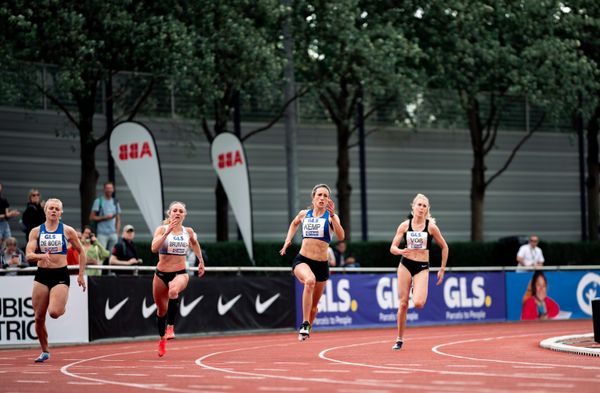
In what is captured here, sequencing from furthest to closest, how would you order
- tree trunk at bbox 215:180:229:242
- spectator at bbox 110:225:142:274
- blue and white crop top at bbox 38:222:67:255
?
tree trunk at bbox 215:180:229:242 → spectator at bbox 110:225:142:274 → blue and white crop top at bbox 38:222:67:255

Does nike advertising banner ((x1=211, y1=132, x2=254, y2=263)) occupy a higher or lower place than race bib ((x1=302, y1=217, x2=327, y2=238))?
higher

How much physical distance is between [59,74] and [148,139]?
187 inches

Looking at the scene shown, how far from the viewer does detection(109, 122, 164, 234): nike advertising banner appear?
28031mm

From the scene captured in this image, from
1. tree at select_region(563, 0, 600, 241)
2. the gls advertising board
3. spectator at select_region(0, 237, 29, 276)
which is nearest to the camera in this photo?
spectator at select_region(0, 237, 29, 276)

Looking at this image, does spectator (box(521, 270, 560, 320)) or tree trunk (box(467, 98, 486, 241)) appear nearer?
spectator (box(521, 270, 560, 320))

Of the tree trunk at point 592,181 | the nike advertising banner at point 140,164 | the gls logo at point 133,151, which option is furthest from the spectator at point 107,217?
the tree trunk at point 592,181

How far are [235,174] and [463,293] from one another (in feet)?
20.7

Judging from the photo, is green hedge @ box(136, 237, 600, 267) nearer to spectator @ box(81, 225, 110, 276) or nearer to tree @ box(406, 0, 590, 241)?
tree @ box(406, 0, 590, 241)

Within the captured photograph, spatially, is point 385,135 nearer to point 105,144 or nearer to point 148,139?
point 105,144

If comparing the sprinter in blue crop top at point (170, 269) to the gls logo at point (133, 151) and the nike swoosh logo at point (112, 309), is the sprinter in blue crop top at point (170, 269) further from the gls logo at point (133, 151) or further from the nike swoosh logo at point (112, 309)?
the gls logo at point (133, 151)

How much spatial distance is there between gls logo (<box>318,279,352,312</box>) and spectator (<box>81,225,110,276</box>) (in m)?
5.57

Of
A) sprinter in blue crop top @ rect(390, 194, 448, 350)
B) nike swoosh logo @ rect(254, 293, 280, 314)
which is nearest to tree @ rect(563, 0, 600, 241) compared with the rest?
nike swoosh logo @ rect(254, 293, 280, 314)

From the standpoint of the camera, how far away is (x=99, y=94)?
37.5 m

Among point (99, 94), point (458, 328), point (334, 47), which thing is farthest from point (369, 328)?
point (99, 94)
